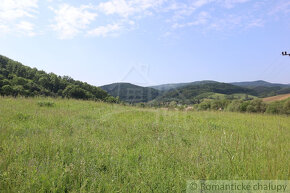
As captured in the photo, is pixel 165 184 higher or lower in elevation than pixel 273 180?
lower

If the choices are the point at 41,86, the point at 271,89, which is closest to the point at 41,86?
the point at 41,86

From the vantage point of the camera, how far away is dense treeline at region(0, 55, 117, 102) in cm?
2432

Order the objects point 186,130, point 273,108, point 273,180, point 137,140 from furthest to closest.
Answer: point 273,108
point 186,130
point 137,140
point 273,180

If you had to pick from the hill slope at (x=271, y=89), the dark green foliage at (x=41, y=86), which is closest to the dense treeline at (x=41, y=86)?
the dark green foliage at (x=41, y=86)

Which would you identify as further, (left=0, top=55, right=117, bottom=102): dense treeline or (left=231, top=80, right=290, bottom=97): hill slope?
(left=231, top=80, right=290, bottom=97): hill slope

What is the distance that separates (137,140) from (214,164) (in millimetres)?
2149

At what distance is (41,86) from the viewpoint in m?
36.1

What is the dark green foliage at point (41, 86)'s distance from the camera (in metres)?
24.5

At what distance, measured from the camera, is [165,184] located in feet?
8.40

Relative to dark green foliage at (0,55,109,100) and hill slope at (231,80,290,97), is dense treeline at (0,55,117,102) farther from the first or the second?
hill slope at (231,80,290,97)

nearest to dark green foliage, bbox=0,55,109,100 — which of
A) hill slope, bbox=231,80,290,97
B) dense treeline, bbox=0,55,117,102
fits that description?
dense treeline, bbox=0,55,117,102

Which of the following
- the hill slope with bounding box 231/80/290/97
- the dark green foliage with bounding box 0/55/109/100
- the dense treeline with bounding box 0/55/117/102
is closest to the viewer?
the dense treeline with bounding box 0/55/117/102

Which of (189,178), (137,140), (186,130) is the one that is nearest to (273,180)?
(189,178)

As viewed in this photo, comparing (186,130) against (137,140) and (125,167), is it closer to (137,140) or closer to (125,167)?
(137,140)
